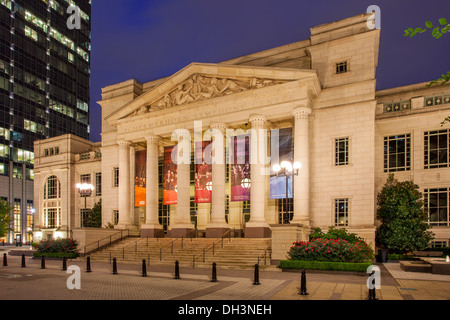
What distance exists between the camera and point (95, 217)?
42438 mm

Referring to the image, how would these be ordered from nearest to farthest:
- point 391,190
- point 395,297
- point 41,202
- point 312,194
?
point 395,297, point 391,190, point 312,194, point 41,202

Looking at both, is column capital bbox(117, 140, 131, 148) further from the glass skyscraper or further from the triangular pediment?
the glass skyscraper

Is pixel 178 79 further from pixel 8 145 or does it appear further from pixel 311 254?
pixel 8 145

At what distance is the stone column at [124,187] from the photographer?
37.5 m

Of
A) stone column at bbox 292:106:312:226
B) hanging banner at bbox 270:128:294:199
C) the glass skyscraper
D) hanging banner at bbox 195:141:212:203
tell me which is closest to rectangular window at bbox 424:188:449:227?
stone column at bbox 292:106:312:226

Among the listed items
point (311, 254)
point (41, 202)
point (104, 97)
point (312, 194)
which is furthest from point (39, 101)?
point (311, 254)

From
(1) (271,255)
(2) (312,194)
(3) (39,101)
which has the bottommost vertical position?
(1) (271,255)

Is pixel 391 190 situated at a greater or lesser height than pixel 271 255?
greater

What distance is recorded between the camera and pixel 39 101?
297ft

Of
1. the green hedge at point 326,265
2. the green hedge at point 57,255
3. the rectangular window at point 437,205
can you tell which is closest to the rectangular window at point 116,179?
the green hedge at point 57,255

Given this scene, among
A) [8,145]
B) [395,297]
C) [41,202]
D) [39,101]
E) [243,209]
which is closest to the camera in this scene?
[395,297]

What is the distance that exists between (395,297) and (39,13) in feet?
349

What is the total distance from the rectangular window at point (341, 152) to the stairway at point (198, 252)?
897 cm

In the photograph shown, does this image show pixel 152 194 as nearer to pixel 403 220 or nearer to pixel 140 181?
pixel 140 181
